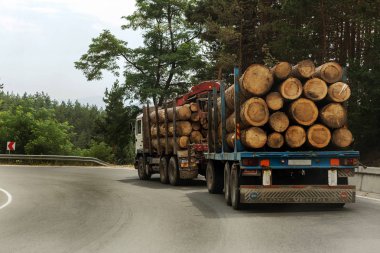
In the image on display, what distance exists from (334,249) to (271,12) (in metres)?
28.7

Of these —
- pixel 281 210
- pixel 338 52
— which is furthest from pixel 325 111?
pixel 338 52

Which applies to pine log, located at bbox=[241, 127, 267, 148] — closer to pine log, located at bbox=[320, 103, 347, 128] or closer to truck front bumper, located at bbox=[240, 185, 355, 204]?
truck front bumper, located at bbox=[240, 185, 355, 204]

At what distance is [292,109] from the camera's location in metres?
11.1

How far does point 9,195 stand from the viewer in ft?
52.6

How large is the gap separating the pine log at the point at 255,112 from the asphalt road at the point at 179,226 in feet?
6.12

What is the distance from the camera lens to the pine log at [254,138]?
36.2 ft

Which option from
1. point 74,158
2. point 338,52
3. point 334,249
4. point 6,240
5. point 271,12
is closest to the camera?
point 334,249

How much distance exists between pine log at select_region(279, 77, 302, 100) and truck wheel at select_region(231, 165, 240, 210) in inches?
74.0

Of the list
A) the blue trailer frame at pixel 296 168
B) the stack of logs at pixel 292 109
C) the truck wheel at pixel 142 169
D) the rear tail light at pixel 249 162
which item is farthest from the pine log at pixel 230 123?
the truck wheel at pixel 142 169

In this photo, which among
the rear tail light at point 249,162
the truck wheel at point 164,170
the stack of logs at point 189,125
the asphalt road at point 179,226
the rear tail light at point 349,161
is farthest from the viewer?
the truck wheel at point 164,170

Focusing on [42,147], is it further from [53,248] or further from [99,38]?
[53,248]

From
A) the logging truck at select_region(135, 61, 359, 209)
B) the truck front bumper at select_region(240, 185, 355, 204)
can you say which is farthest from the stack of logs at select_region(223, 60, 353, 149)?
the truck front bumper at select_region(240, 185, 355, 204)

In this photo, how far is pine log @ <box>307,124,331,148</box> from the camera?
11.1 m

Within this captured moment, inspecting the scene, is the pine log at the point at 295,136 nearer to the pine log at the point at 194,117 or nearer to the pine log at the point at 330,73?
the pine log at the point at 330,73
